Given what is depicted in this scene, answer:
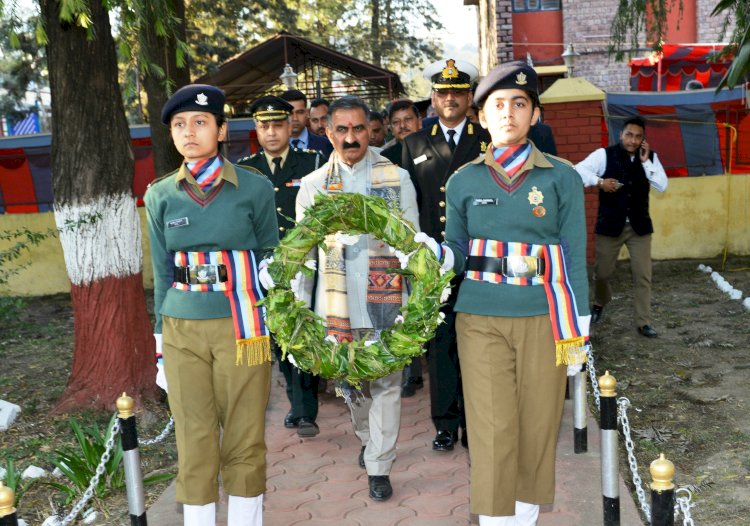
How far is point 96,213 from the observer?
718cm

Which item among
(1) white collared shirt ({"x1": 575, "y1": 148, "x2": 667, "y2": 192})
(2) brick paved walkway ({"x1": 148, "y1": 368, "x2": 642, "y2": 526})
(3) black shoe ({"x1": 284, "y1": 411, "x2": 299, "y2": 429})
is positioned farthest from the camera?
(1) white collared shirt ({"x1": 575, "y1": 148, "x2": 667, "y2": 192})

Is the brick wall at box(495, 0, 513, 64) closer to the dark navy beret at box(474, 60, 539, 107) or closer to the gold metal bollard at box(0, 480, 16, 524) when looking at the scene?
the dark navy beret at box(474, 60, 539, 107)

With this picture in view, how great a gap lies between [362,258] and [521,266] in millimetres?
1387

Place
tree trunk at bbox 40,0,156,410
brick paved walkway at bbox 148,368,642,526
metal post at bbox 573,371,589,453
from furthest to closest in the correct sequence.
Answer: tree trunk at bbox 40,0,156,410
metal post at bbox 573,371,589,453
brick paved walkway at bbox 148,368,642,526

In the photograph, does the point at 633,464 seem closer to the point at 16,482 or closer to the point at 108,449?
the point at 108,449

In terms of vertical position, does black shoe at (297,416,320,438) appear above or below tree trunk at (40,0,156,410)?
below

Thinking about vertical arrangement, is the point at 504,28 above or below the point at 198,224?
above

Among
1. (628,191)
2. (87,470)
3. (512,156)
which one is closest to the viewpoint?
(512,156)

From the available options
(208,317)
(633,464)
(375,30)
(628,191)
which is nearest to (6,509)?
(208,317)

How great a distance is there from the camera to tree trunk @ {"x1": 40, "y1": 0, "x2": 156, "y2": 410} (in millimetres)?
7082

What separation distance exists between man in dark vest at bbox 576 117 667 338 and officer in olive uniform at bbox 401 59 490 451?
3587 mm

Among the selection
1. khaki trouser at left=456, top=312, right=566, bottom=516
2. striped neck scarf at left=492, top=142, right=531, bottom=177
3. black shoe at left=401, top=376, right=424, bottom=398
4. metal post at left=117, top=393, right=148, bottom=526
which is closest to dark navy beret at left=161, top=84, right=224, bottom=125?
striped neck scarf at left=492, top=142, right=531, bottom=177

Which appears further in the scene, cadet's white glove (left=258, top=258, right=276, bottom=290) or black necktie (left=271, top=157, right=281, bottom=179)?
black necktie (left=271, top=157, right=281, bottom=179)

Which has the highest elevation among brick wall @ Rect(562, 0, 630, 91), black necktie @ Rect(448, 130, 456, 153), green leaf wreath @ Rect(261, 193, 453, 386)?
brick wall @ Rect(562, 0, 630, 91)
